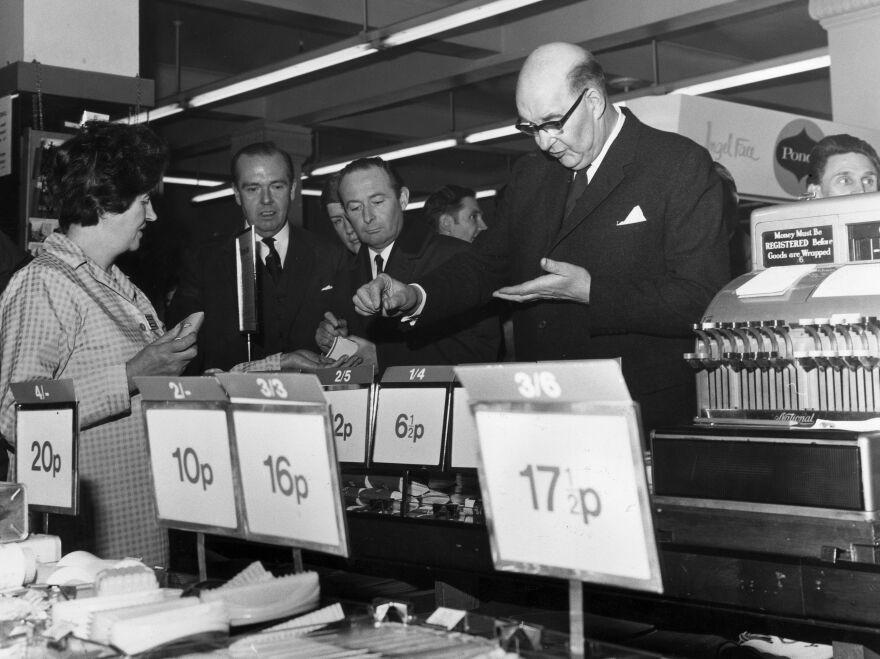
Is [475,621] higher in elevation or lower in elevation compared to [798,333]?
lower

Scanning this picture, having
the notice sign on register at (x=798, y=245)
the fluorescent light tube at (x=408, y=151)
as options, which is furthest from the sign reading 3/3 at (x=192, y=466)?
the fluorescent light tube at (x=408, y=151)

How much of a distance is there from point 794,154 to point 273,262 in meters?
2.93

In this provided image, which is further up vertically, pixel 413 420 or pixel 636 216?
pixel 636 216

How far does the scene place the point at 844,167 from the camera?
3359 mm

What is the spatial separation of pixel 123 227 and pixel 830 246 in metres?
1.48

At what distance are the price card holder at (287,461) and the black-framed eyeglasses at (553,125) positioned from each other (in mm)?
953

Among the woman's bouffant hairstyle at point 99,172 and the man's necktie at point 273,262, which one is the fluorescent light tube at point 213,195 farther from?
the woman's bouffant hairstyle at point 99,172

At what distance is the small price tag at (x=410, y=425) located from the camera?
192 cm

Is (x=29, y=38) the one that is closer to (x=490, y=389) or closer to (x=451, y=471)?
(x=451, y=471)

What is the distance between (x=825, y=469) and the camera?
132 cm

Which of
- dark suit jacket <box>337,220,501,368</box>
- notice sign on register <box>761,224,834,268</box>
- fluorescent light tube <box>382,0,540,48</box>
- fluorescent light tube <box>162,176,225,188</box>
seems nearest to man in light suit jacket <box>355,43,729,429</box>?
notice sign on register <box>761,224,834,268</box>

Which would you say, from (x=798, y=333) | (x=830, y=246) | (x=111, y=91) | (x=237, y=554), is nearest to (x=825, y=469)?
(x=798, y=333)

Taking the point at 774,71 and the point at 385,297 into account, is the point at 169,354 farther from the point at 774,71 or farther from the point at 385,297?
the point at 774,71

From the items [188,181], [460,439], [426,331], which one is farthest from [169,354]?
[188,181]
